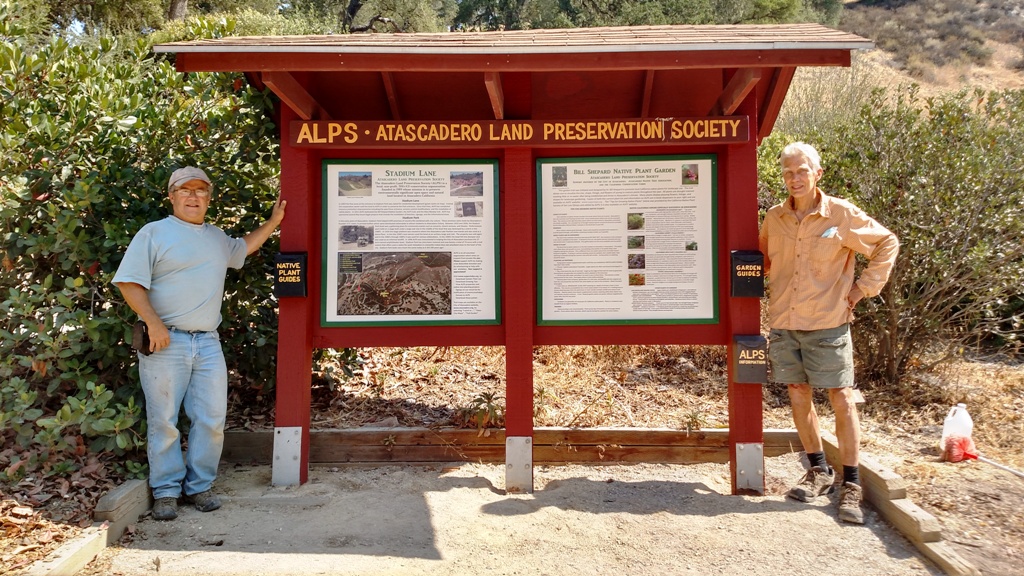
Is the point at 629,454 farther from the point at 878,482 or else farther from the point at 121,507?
A: the point at 121,507

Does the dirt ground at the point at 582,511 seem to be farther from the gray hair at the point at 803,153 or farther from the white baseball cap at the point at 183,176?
the gray hair at the point at 803,153

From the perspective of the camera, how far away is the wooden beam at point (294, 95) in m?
4.16

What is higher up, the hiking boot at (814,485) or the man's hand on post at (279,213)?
the man's hand on post at (279,213)

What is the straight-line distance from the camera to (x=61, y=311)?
4.29 meters

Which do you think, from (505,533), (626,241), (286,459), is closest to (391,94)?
(626,241)

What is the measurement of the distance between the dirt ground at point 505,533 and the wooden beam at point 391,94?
8.39ft

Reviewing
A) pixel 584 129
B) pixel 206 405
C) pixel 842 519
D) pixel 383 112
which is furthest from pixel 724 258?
pixel 206 405

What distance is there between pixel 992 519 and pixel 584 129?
326 cm

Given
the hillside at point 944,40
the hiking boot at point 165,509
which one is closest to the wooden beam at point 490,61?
the hiking boot at point 165,509

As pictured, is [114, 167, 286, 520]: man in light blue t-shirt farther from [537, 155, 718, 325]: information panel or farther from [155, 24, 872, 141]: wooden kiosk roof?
[537, 155, 718, 325]: information panel

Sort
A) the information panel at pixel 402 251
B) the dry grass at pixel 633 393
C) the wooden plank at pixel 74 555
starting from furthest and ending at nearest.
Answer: the dry grass at pixel 633 393
the information panel at pixel 402 251
the wooden plank at pixel 74 555

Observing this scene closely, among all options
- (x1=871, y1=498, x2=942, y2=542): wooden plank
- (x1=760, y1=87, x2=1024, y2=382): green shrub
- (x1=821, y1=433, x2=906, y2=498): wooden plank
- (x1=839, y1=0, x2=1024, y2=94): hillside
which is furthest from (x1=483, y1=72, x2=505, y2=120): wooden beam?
(x1=839, y1=0, x2=1024, y2=94): hillside

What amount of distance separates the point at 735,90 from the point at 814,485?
2.53 meters

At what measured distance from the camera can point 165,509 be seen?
418 cm
